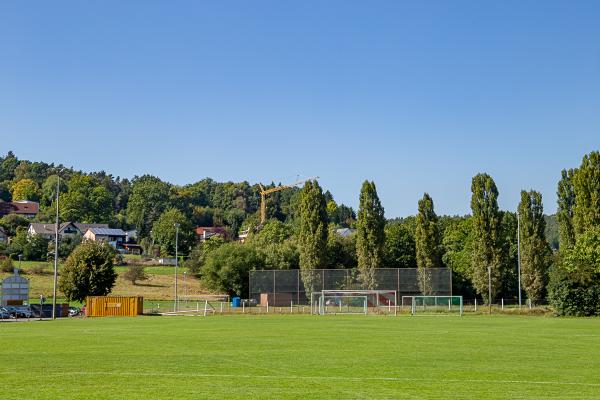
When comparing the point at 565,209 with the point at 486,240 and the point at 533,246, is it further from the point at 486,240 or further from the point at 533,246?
the point at 486,240

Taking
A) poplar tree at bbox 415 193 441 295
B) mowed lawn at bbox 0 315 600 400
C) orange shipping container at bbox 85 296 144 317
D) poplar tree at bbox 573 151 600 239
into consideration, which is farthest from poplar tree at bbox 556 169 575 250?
mowed lawn at bbox 0 315 600 400

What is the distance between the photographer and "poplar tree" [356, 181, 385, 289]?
86.7 meters

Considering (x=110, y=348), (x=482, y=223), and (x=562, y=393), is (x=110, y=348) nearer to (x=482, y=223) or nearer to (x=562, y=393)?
(x=562, y=393)

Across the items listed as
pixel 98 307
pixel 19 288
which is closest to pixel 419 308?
pixel 98 307

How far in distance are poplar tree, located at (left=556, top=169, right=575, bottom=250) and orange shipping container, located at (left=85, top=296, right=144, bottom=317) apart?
1792 inches

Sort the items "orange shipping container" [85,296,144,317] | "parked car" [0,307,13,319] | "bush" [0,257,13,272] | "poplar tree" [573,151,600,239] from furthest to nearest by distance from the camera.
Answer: "bush" [0,257,13,272] → "poplar tree" [573,151,600,239] → "orange shipping container" [85,296,144,317] → "parked car" [0,307,13,319]

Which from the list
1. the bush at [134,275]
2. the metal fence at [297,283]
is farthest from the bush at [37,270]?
the metal fence at [297,283]

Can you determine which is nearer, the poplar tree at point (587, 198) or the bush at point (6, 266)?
the poplar tree at point (587, 198)

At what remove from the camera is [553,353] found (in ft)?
77.4

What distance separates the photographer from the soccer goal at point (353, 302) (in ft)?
242

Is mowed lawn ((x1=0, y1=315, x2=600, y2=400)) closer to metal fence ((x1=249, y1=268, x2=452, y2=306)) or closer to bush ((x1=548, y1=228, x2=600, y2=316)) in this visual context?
bush ((x1=548, y1=228, x2=600, y2=316))

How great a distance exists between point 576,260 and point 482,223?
18.9m

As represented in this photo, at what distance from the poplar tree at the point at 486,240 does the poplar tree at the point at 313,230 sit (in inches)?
694

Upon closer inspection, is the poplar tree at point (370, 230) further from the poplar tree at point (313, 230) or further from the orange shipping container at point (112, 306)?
the orange shipping container at point (112, 306)
